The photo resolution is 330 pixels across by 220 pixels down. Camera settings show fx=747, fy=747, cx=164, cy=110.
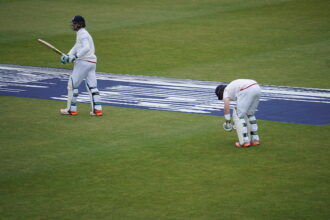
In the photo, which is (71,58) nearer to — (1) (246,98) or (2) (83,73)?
(2) (83,73)

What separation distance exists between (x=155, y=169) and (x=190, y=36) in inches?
615

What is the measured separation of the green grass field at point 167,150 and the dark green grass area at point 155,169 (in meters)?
0.02

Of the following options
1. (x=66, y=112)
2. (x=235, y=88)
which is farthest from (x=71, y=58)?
(x=235, y=88)

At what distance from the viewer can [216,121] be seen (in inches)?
634

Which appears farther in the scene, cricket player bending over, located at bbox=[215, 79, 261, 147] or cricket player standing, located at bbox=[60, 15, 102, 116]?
cricket player standing, located at bbox=[60, 15, 102, 116]

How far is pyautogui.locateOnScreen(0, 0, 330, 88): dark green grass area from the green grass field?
0.07m

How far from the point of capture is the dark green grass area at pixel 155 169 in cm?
1077

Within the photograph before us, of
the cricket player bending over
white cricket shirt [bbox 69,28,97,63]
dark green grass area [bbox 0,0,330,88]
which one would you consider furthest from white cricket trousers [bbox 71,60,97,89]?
dark green grass area [bbox 0,0,330,88]

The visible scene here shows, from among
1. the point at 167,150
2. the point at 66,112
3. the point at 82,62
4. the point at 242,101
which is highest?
the point at 82,62

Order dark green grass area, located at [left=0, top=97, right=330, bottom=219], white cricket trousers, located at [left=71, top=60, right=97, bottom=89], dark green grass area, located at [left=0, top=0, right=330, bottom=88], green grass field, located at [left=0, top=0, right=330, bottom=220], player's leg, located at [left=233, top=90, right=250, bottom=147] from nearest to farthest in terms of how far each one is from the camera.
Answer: dark green grass area, located at [left=0, top=97, right=330, bottom=219], green grass field, located at [left=0, top=0, right=330, bottom=220], player's leg, located at [left=233, top=90, right=250, bottom=147], white cricket trousers, located at [left=71, top=60, right=97, bottom=89], dark green grass area, located at [left=0, top=0, right=330, bottom=88]

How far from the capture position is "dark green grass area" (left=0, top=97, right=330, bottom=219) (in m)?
10.8

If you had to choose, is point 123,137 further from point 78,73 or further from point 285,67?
point 285,67

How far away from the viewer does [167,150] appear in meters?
13.8

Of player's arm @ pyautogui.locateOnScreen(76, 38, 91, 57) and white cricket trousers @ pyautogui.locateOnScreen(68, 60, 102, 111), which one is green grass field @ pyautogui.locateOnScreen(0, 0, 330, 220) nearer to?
white cricket trousers @ pyautogui.locateOnScreen(68, 60, 102, 111)
